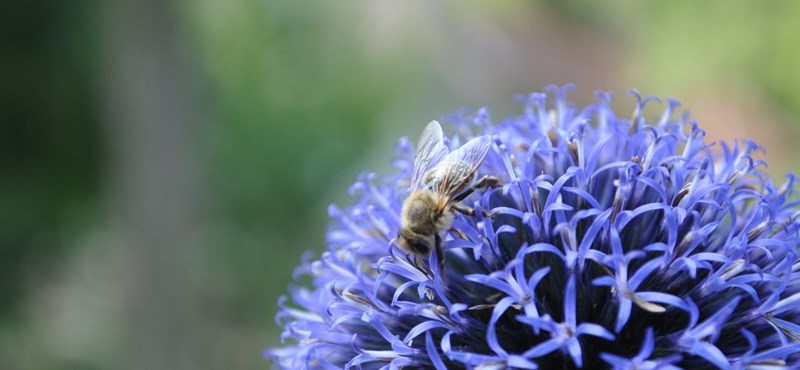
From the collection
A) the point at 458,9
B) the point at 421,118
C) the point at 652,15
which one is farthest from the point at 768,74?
the point at 421,118

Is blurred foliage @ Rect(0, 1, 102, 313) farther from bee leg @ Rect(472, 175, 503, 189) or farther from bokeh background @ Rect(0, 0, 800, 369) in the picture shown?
bee leg @ Rect(472, 175, 503, 189)

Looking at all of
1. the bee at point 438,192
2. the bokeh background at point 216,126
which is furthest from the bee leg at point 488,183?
the bokeh background at point 216,126

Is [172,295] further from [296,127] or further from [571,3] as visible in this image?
[571,3]

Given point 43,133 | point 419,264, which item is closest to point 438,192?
point 419,264

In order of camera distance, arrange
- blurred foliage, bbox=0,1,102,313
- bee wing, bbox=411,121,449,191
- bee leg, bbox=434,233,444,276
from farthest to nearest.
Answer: blurred foliage, bbox=0,1,102,313
bee wing, bbox=411,121,449,191
bee leg, bbox=434,233,444,276

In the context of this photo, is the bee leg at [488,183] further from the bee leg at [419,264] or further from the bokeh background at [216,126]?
the bokeh background at [216,126]

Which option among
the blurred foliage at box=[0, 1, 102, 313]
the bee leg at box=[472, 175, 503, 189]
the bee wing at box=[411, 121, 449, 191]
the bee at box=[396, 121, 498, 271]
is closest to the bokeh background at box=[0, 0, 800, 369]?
the blurred foliage at box=[0, 1, 102, 313]
